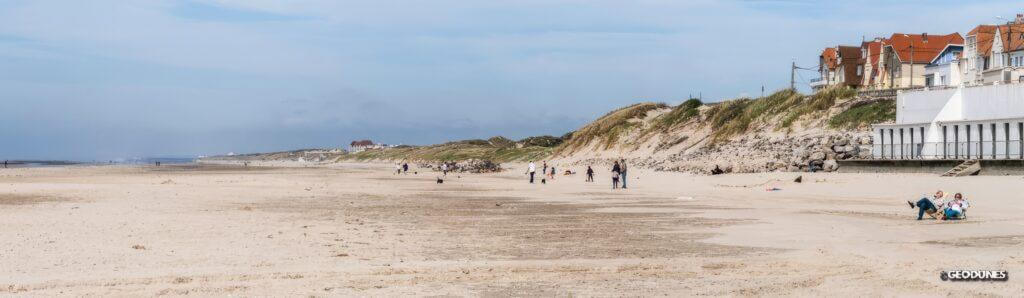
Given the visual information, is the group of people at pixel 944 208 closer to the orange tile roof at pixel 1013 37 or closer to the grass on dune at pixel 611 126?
the grass on dune at pixel 611 126

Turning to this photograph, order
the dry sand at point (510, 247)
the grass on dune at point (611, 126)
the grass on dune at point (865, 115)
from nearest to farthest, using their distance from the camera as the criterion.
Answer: the dry sand at point (510, 247)
the grass on dune at point (865, 115)
the grass on dune at point (611, 126)

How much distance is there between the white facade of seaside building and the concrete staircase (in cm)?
164

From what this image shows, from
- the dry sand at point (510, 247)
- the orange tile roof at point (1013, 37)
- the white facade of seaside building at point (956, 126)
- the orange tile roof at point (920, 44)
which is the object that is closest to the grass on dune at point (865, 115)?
the white facade of seaside building at point (956, 126)

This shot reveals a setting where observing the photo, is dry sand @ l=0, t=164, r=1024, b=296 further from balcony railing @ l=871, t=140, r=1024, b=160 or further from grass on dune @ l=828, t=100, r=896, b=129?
grass on dune @ l=828, t=100, r=896, b=129

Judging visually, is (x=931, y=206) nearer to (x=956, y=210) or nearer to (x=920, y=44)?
(x=956, y=210)

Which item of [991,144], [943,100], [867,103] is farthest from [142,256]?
[867,103]

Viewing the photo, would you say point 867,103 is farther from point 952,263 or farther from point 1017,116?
point 952,263

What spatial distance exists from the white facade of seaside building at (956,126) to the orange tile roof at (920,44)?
4032 cm

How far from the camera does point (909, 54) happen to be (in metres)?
78.9

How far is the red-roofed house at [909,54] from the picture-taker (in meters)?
78.2

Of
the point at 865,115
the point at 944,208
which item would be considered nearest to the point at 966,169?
the point at 944,208

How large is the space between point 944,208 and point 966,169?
14.8m

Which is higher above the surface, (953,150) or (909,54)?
(909,54)

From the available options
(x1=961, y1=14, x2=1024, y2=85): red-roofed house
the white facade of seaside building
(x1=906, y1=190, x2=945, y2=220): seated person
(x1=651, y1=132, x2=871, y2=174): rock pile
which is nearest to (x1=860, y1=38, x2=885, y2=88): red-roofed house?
(x1=961, y1=14, x2=1024, y2=85): red-roofed house
